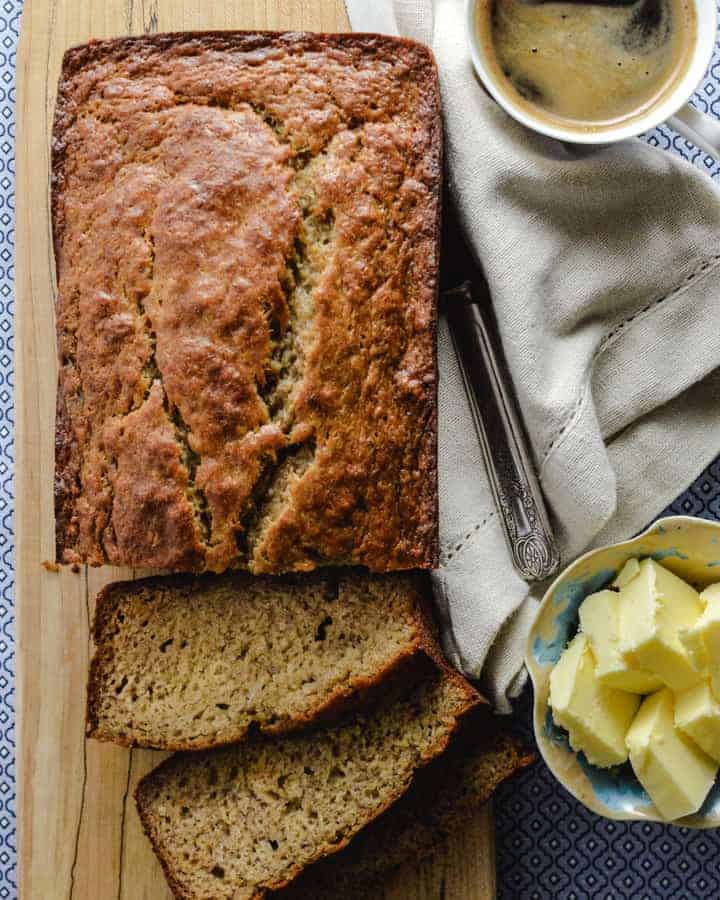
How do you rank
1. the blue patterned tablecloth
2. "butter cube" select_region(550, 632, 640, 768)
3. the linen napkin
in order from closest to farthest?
"butter cube" select_region(550, 632, 640, 768)
the linen napkin
the blue patterned tablecloth

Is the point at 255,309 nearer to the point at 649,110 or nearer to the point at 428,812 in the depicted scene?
the point at 649,110

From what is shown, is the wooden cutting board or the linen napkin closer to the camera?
the linen napkin

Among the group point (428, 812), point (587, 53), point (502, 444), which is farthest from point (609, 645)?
point (587, 53)

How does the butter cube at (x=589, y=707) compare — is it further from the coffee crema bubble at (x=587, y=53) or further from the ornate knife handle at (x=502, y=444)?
the coffee crema bubble at (x=587, y=53)

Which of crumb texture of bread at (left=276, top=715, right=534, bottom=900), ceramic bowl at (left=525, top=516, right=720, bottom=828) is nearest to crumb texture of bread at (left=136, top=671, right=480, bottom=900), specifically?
crumb texture of bread at (left=276, top=715, right=534, bottom=900)

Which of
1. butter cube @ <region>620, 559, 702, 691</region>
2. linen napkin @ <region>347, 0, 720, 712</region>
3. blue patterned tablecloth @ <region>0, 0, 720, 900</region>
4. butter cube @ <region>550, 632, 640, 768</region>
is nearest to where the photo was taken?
butter cube @ <region>620, 559, 702, 691</region>

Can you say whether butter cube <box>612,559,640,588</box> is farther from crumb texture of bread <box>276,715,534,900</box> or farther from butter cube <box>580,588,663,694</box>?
crumb texture of bread <box>276,715,534,900</box>

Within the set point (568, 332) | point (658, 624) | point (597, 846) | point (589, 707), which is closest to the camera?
point (658, 624)
